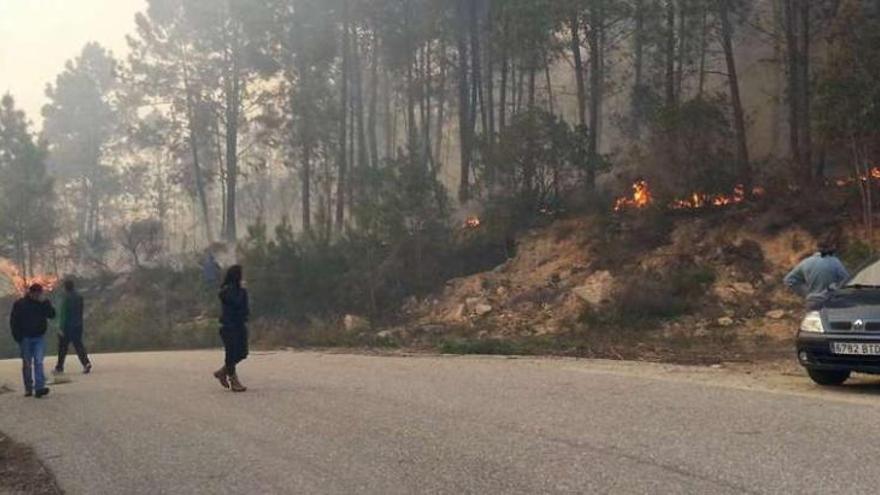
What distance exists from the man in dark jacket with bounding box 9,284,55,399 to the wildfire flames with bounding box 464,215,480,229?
1765 cm

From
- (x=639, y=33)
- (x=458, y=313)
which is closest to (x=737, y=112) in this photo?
(x=639, y=33)

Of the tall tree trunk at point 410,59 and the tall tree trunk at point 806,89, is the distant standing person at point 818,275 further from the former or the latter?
the tall tree trunk at point 410,59

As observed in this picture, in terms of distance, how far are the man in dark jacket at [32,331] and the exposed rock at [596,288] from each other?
13.7m

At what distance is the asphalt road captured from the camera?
6297 mm

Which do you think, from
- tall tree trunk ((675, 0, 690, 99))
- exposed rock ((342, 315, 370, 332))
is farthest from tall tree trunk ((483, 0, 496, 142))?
exposed rock ((342, 315, 370, 332))

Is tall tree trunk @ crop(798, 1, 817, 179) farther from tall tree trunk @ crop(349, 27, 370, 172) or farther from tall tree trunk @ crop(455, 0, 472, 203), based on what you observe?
tall tree trunk @ crop(349, 27, 370, 172)

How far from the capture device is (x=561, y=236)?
27266 millimetres

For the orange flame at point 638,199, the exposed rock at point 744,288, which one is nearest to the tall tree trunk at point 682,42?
the orange flame at point 638,199

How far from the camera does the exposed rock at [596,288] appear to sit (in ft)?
75.1

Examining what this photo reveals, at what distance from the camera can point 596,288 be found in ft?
77.4

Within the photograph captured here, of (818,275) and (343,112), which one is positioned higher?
(343,112)

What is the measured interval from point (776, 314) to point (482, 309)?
8.22 m

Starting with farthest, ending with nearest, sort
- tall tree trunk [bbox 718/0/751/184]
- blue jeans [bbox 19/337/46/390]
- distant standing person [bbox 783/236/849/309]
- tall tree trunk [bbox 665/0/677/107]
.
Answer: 1. tall tree trunk [bbox 665/0/677/107]
2. tall tree trunk [bbox 718/0/751/184]
3. blue jeans [bbox 19/337/46/390]
4. distant standing person [bbox 783/236/849/309]

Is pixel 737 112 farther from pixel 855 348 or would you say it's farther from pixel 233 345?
pixel 233 345
